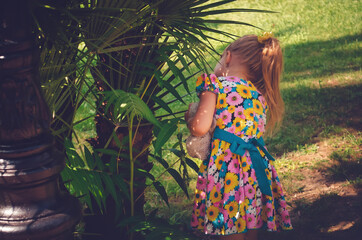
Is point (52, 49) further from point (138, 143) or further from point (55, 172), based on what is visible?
point (55, 172)

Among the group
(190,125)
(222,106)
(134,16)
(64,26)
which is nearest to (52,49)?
(64,26)

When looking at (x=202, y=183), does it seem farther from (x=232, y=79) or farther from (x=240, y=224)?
(x=232, y=79)

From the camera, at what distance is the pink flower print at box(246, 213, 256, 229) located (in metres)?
2.70

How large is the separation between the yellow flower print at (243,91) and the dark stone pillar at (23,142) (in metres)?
1.62

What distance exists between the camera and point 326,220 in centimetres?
331

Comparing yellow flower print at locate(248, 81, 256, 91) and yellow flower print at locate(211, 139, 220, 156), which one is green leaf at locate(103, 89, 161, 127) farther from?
yellow flower print at locate(248, 81, 256, 91)

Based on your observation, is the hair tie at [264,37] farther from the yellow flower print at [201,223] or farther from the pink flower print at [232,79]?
the yellow flower print at [201,223]

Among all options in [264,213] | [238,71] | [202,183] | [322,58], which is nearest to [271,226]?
[264,213]

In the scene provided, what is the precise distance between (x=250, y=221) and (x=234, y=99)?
2.32ft

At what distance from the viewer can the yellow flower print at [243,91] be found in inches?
107

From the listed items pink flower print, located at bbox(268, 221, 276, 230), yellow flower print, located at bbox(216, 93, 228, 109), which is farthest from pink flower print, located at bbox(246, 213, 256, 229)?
yellow flower print, located at bbox(216, 93, 228, 109)

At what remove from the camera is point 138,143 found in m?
2.54

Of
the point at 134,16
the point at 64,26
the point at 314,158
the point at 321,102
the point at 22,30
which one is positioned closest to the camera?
the point at 22,30

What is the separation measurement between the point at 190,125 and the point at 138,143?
30 centimetres
